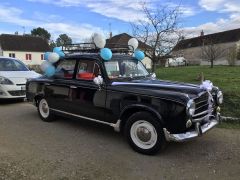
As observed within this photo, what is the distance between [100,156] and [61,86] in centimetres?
234

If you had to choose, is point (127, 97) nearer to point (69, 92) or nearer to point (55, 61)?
point (69, 92)

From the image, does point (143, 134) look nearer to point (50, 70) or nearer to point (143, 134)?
point (143, 134)

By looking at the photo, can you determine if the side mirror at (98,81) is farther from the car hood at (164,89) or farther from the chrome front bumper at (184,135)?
the chrome front bumper at (184,135)

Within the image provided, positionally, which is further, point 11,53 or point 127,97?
point 11,53

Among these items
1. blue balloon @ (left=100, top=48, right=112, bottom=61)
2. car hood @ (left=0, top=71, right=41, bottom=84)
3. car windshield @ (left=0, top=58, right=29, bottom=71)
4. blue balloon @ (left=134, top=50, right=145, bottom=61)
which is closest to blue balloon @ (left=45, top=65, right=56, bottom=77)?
blue balloon @ (left=100, top=48, right=112, bottom=61)

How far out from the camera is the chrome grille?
5414 mm

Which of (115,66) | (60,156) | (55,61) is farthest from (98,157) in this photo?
(55,61)

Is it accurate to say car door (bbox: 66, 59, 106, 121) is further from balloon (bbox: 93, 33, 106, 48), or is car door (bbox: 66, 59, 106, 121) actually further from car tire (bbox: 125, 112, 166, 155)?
car tire (bbox: 125, 112, 166, 155)

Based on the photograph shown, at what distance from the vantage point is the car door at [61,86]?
7164mm

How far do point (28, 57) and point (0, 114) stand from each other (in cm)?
5757

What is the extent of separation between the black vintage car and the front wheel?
3 cm

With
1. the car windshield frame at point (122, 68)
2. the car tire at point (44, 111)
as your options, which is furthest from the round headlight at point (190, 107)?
the car tire at point (44, 111)

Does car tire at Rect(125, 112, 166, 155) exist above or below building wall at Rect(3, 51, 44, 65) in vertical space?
below

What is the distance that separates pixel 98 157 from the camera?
5520mm
